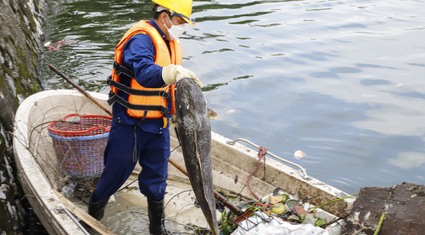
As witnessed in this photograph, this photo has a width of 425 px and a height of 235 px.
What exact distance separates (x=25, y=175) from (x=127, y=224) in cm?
126

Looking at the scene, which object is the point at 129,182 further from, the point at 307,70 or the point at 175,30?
the point at 307,70

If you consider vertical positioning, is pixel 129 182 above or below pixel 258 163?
below

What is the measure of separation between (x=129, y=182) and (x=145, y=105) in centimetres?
236

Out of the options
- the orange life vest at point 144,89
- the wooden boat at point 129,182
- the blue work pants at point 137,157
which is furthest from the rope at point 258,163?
the orange life vest at point 144,89

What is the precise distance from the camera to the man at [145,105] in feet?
15.4

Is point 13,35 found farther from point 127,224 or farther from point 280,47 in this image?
point 280,47

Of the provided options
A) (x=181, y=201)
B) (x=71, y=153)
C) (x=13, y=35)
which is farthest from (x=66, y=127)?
(x=13, y=35)

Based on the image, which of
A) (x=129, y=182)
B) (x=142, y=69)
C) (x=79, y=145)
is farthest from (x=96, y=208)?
(x=142, y=69)

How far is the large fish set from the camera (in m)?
4.02

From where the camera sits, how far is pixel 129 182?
A: 23.1ft

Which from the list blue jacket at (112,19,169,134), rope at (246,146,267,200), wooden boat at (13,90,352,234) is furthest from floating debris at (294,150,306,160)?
blue jacket at (112,19,169,134)

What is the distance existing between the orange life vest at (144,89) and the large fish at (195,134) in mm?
859

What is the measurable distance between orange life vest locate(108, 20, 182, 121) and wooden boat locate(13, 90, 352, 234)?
3.87ft

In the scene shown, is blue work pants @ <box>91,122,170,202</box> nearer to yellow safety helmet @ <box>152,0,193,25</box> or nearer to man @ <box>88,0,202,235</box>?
man @ <box>88,0,202,235</box>
